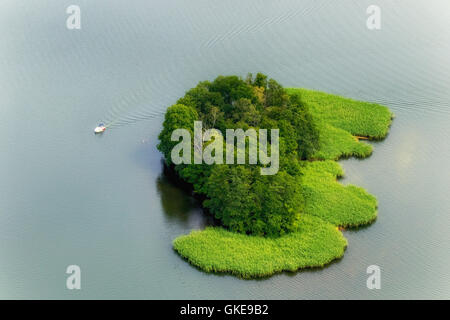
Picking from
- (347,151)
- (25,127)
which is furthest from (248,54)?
(25,127)

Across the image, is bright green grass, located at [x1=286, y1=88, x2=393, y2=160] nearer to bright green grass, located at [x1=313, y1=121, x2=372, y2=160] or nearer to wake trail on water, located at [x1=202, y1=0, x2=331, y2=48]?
bright green grass, located at [x1=313, y1=121, x2=372, y2=160]

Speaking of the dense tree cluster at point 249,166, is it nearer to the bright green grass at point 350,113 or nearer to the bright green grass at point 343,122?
the bright green grass at point 343,122

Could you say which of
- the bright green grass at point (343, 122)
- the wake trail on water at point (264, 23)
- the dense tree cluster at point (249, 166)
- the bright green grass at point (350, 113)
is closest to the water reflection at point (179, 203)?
the dense tree cluster at point (249, 166)

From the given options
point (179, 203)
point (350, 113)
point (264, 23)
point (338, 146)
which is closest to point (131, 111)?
point (179, 203)

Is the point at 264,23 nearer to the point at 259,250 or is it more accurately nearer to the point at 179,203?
the point at 179,203

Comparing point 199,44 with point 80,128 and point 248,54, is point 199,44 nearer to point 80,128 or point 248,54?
point 248,54

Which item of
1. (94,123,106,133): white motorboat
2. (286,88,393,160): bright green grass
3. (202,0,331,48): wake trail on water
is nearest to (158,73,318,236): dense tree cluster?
(286,88,393,160): bright green grass

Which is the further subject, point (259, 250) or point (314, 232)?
point (314, 232)
